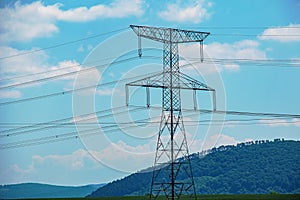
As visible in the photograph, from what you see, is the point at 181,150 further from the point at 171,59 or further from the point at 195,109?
the point at 171,59

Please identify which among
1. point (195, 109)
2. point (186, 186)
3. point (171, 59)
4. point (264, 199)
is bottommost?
point (264, 199)

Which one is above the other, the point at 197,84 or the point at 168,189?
the point at 197,84

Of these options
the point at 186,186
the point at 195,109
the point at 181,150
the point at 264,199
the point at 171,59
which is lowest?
the point at 264,199

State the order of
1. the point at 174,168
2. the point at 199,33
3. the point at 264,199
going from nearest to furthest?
the point at 174,168, the point at 199,33, the point at 264,199

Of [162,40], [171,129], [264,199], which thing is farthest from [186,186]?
[264,199]

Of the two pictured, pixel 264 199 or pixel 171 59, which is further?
pixel 264 199

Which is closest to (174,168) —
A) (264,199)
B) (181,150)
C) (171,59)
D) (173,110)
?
(181,150)

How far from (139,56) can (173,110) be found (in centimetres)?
625

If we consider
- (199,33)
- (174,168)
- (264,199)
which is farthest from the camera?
(264,199)

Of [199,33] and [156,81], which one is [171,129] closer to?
[156,81]

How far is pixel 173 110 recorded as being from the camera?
5266cm

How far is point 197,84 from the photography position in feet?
173

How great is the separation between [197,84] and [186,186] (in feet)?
35.1

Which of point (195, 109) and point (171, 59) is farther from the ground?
point (171, 59)
